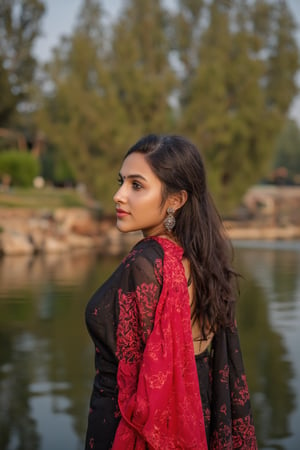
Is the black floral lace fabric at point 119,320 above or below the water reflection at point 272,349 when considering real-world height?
above

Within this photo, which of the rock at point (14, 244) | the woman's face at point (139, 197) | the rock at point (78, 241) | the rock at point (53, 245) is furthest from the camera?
the rock at point (78, 241)

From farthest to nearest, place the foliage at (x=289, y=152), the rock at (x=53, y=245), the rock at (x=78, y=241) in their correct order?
the foliage at (x=289, y=152) < the rock at (x=78, y=241) < the rock at (x=53, y=245)

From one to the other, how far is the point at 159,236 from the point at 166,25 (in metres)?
26.5

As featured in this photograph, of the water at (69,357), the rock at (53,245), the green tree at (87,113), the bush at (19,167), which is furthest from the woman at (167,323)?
the bush at (19,167)

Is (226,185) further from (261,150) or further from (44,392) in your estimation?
(44,392)

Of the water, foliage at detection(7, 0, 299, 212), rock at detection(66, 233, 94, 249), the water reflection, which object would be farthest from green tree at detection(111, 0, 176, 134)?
the water

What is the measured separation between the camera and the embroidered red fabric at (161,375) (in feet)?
4.88

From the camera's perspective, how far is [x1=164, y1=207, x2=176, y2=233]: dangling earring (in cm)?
166

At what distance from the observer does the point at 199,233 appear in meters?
1.69

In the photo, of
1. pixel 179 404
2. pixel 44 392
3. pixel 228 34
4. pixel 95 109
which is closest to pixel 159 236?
pixel 179 404

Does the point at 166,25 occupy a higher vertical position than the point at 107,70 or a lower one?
higher

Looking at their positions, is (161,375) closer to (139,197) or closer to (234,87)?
(139,197)

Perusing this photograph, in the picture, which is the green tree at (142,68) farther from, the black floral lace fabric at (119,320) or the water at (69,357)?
the black floral lace fabric at (119,320)

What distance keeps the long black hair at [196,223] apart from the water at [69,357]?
226cm
